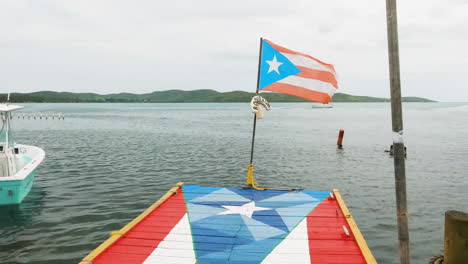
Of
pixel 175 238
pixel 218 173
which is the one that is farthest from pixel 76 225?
pixel 218 173

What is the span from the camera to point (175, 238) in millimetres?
8047

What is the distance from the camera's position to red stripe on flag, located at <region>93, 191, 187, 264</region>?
702cm

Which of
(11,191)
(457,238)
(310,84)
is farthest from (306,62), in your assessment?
(11,191)

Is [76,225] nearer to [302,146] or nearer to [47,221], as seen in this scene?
[47,221]

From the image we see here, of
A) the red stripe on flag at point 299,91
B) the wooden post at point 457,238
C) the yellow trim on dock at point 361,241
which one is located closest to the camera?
the wooden post at point 457,238

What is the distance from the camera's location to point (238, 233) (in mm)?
8406

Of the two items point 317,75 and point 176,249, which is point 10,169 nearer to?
point 176,249

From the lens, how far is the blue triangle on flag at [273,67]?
1219 centimetres

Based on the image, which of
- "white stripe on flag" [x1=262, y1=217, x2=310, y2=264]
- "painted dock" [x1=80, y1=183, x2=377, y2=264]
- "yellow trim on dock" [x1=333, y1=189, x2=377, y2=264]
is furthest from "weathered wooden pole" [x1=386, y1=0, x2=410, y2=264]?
"white stripe on flag" [x1=262, y1=217, x2=310, y2=264]

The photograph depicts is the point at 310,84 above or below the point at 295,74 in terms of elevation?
below

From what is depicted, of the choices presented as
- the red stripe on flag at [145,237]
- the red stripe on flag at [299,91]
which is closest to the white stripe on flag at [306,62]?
the red stripe on flag at [299,91]

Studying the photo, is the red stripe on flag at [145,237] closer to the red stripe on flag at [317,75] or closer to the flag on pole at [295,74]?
the flag on pole at [295,74]

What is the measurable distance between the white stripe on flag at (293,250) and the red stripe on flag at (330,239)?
0.41ft

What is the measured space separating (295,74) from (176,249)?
7540mm
